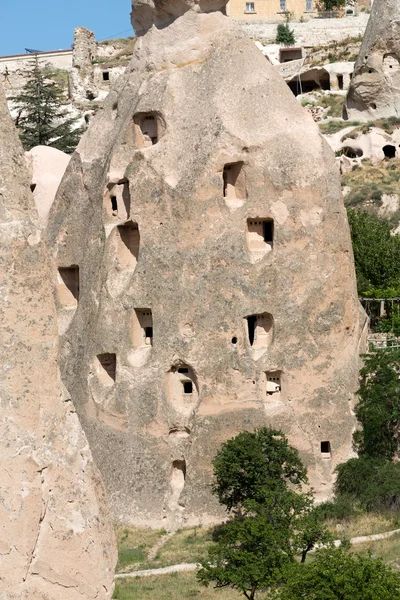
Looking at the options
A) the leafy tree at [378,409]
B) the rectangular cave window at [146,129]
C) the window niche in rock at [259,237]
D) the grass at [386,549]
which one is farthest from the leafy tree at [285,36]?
the grass at [386,549]

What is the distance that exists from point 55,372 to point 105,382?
19.0m

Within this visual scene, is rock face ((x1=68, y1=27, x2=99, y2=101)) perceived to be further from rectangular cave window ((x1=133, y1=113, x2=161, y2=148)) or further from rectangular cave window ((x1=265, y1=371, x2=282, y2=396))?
rectangular cave window ((x1=265, y1=371, x2=282, y2=396))

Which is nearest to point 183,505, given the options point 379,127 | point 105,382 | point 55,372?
point 105,382

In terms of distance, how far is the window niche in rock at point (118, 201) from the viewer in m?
27.0

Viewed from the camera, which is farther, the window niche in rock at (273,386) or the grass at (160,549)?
the window niche in rock at (273,386)

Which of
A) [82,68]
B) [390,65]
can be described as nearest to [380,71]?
[390,65]

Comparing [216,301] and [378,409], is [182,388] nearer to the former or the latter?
[216,301]

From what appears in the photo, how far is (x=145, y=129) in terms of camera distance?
27297 mm

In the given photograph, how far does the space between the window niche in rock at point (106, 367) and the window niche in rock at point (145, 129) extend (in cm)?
510

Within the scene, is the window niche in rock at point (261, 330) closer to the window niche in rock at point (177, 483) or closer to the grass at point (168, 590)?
the window niche in rock at point (177, 483)

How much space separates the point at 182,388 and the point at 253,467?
3.20 metres

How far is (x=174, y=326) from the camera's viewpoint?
84.5ft

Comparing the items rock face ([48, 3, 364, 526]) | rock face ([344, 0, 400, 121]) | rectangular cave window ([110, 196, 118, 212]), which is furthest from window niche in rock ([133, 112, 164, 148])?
rock face ([344, 0, 400, 121])

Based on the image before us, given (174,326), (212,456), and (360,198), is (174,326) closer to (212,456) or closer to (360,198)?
(212,456)
